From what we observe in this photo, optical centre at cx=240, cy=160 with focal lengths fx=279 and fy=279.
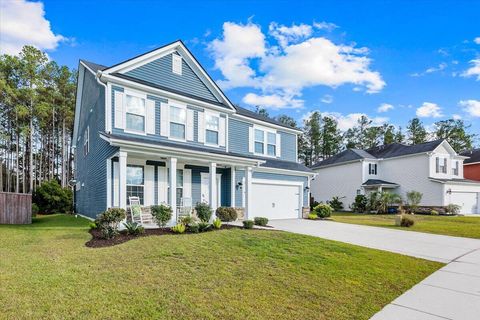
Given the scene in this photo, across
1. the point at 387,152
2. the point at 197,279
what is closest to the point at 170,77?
the point at 197,279

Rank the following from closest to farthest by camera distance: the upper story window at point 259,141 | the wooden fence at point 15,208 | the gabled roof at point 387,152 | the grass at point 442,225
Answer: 1. the grass at point 442,225
2. the wooden fence at point 15,208
3. the upper story window at point 259,141
4. the gabled roof at point 387,152

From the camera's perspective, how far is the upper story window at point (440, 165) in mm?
25694

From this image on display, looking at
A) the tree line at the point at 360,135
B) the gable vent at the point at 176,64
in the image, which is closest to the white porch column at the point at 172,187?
the gable vent at the point at 176,64

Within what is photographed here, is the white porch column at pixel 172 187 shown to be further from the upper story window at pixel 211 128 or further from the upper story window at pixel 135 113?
the upper story window at pixel 211 128

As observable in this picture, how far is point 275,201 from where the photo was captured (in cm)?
1606

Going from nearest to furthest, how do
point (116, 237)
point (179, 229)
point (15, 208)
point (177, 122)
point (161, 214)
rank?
point (116, 237) < point (179, 229) < point (161, 214) < point (15, 208) < point (177, 122)

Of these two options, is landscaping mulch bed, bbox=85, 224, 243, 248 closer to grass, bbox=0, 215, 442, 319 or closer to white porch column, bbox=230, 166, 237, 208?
grass, bbox=0, 215, 442, 319

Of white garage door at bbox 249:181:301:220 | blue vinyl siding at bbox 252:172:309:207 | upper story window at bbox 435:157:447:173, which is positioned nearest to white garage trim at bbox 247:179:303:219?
white garage door at bbox 249:181:301:220

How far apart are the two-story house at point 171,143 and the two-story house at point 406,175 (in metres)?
14.1

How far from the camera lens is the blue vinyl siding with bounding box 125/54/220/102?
12078 millimetres

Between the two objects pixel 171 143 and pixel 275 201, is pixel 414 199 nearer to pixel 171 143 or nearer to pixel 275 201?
pixel 275 201

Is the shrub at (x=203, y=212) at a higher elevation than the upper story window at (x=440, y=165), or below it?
below

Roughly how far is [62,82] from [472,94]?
4102cm

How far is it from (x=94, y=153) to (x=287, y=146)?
11349 mm
